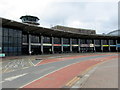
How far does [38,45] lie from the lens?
153 feet

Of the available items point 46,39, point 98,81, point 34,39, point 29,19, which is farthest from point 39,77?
point 29,19

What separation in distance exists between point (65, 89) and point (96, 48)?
6096 cm

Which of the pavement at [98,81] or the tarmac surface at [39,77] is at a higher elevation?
the pavement at [98,81]

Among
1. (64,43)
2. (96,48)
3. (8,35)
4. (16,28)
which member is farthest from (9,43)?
(96,48)

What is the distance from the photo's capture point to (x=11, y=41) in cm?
3475

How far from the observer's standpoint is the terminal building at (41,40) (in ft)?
111

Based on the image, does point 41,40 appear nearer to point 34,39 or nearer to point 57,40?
point 34,39

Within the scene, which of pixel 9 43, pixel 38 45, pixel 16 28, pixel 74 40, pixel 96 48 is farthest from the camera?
pixel 96 48

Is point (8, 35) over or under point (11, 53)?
over

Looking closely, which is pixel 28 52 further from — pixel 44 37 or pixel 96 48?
pixel 96 48

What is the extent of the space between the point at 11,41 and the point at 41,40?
1470 cm

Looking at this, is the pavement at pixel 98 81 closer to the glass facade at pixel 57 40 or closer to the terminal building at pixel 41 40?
the terminal building at pixel 41 40

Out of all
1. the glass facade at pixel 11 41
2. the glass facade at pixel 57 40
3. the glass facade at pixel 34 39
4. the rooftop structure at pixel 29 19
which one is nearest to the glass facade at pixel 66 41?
the glass facade at pixel 57 40

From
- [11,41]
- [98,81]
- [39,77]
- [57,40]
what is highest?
[57,40]
